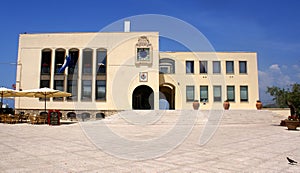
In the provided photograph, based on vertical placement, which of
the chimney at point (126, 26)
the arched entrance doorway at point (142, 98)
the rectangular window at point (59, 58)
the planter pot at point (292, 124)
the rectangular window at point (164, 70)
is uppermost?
the chimney at point (126, 26)

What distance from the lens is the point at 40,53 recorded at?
979 inches

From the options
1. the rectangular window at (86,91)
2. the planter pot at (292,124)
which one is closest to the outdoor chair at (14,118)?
the rectangular window at (86,91)

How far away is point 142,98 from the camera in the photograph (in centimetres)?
2594

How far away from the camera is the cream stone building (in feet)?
78.6

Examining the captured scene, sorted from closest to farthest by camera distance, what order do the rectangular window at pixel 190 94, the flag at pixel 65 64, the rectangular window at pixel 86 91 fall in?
the flag at pixel 65 64
the rectangular window at pixel 86 91
the rectangular window at pixel 190 94

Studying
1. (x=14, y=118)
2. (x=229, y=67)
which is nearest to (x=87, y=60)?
(x=14, y=118)

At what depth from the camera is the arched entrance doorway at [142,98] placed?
2475 cm

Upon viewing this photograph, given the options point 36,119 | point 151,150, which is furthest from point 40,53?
point 151,150

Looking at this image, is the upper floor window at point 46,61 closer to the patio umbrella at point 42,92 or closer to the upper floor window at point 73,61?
the upper floor window at point 73,61

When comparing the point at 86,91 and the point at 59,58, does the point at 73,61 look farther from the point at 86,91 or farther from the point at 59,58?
the point at 86,91

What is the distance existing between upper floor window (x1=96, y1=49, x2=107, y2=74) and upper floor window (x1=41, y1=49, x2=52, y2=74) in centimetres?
486

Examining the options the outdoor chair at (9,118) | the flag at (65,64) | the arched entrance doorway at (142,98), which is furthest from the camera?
the arched entrance doorway at (142,98)

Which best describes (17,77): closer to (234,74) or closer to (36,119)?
(36,119)

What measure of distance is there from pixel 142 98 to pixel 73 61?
7.71 metres
